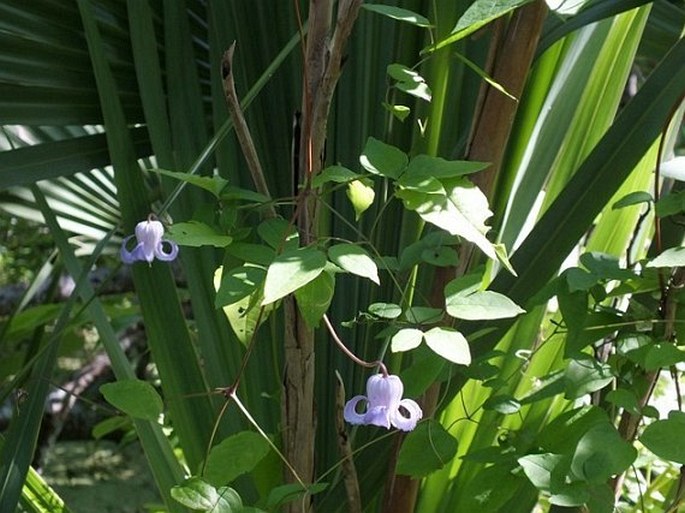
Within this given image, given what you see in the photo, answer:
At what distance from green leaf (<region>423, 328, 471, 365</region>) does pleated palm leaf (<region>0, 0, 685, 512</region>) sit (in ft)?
0.46

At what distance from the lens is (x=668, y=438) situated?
505 millimetres

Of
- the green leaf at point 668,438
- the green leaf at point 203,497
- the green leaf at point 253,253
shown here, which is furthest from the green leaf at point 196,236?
the green leaf at point 668,438

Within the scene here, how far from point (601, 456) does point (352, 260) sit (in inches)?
6.4

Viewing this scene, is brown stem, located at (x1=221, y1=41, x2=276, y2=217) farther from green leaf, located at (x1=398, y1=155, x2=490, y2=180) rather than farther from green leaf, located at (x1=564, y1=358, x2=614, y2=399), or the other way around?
green leaf, located at (x1=564, y1=358, x2=614, y2=399)

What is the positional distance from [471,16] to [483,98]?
0.27 m

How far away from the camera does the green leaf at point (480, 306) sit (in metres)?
0.46

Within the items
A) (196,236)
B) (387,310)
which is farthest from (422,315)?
(196,236)

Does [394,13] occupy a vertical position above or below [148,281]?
above

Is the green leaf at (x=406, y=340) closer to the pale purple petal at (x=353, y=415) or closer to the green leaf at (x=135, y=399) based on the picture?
the pale purple petal at (x=353, y=415)

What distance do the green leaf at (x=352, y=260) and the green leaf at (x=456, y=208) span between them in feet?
0.10

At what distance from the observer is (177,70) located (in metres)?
0.73

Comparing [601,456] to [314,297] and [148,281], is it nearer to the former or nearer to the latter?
[314,297]

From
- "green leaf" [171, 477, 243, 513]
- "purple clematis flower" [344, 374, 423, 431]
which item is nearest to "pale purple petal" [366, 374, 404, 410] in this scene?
"purple clematis flower" [344, 374, 423, 431]

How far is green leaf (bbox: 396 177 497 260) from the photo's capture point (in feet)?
1.43
